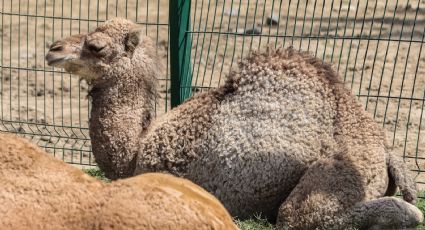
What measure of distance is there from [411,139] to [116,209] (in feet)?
19.4

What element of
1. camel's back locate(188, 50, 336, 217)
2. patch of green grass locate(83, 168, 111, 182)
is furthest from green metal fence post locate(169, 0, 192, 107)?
camel's back locate(188, 50, 336, 217)

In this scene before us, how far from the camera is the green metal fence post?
7.59m

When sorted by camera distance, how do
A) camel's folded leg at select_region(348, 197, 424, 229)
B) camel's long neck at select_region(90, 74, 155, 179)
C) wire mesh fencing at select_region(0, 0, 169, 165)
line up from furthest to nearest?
wire mesh fencing at select_region(0, 0, 169, 165)
camel's long neck at select_region(90, 74, 155, 179)
camel's folded leg at select_region(348, 197, 424, 229)

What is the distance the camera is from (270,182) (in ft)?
20.9

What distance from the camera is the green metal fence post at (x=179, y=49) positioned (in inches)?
299

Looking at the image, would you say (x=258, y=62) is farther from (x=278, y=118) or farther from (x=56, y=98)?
(x=56, y=98)

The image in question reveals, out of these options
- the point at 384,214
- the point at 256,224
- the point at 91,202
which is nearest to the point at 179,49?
the point at 256,224

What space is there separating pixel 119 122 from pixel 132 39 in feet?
1.98

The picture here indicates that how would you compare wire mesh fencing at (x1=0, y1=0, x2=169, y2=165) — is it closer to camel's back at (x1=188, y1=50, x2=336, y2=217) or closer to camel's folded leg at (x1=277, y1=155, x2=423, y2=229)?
camel's back at (x1=188, y1=50, x2=336, y2=217)

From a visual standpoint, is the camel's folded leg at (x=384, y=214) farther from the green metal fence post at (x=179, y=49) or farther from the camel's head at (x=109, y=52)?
the green metal fence post at (x=179, y=49)

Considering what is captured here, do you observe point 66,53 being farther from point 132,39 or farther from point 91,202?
point 91,202

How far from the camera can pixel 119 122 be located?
6844mm

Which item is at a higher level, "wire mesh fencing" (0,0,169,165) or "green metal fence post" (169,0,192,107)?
"green metal fence post" (169,0,192,107)

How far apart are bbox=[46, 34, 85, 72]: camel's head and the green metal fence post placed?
98cm
